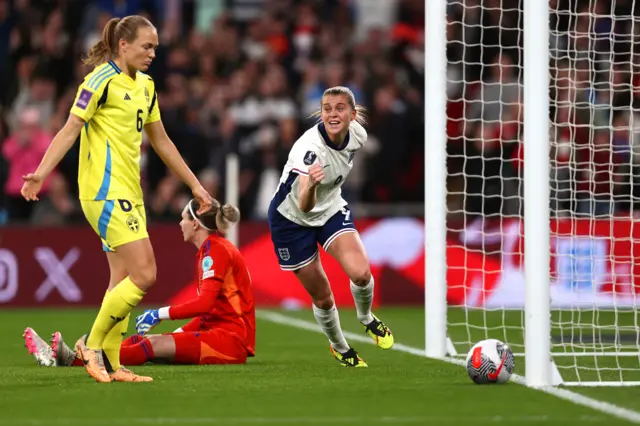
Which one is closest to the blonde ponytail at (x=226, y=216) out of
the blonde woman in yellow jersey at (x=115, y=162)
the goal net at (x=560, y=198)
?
the blonde woman in yellow jersey at (x=115, y=162)

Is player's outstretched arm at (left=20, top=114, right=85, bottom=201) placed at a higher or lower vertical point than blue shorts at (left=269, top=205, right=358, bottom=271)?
higher

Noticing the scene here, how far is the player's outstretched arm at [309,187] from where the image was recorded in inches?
296

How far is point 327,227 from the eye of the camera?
27.8 feet

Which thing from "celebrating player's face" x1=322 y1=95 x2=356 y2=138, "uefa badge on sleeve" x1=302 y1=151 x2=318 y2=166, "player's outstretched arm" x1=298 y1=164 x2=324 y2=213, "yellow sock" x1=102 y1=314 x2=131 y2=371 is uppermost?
"celebrating player's face" x1=322 y1=95 x2=356 y2=138

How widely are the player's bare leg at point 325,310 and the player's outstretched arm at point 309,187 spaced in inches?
21.4

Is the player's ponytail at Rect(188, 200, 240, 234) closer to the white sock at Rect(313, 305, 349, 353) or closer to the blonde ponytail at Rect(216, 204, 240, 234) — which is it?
the blonde ponytail at Rect(216, 204, 240, 234)

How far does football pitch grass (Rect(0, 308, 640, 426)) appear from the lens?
5.67m

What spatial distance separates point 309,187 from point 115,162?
133 cm

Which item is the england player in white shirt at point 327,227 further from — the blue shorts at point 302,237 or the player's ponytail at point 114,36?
the player's ponytail at point 114,36

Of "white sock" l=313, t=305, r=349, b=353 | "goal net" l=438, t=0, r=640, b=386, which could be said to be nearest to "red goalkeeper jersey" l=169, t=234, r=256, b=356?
"white sock" l=313, t=305, r=349, b=353

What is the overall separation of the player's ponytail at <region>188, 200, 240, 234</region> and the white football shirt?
37 cm

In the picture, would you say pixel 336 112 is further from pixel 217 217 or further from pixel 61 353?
pixel 61 353

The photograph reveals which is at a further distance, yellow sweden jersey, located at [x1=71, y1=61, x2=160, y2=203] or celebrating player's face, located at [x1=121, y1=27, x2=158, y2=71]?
celebrating player's face, located at [x1=121, y1=27, x2=158, y2=71]

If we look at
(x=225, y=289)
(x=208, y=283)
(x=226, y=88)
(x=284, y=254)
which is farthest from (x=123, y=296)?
(x=226, y=88)
